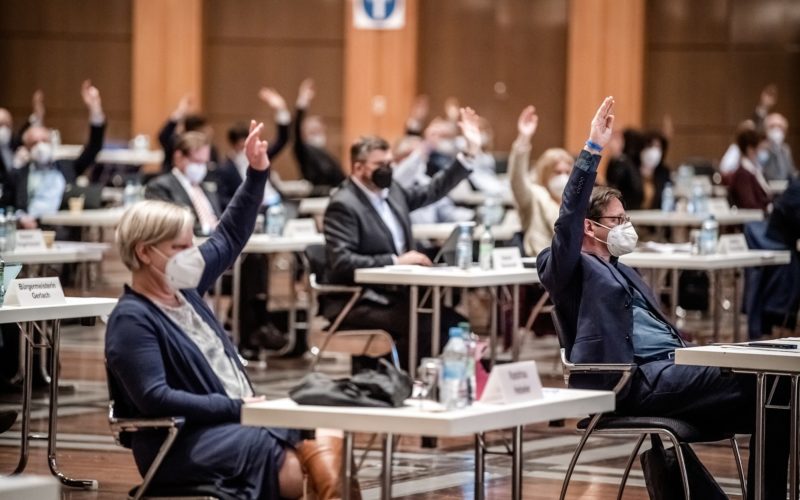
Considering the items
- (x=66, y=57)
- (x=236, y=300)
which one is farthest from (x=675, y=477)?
(x=66, y=57)

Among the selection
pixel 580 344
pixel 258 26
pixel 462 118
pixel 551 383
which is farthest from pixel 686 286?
pixel 258 26

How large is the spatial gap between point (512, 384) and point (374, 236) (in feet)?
12.6

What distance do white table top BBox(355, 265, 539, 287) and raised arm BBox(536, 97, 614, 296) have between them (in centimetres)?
169

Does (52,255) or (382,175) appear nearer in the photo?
(382,175)

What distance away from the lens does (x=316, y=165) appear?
15.2 m

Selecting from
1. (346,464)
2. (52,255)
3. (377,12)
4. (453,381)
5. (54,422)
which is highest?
(377,12)

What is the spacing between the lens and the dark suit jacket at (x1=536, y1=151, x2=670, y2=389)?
5.02 meters

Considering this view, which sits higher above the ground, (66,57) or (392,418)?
(66,57)

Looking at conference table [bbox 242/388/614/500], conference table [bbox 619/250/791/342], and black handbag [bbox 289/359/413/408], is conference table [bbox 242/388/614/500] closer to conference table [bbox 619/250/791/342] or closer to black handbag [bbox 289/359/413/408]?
black handbag [bbox 289/359/413/408]

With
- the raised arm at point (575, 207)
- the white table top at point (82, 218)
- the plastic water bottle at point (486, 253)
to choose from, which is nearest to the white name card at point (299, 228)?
the white table top at point (82, 218)

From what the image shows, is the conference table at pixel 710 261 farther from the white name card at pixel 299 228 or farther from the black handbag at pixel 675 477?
the black handbag at pixel 675 477

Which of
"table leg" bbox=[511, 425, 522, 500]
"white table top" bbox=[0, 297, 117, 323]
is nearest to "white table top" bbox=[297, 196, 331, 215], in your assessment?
"white table top" bbox=[0, 297, 117, 323]

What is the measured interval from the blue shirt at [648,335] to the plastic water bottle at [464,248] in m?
1.91

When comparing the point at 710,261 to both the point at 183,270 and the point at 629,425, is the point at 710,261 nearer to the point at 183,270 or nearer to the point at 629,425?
the point at 629,425
